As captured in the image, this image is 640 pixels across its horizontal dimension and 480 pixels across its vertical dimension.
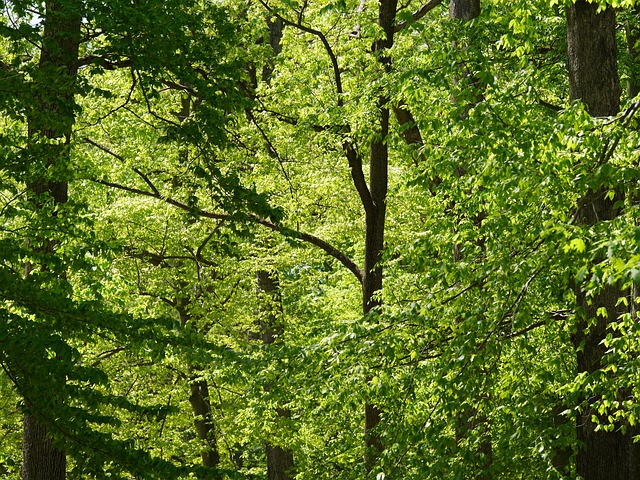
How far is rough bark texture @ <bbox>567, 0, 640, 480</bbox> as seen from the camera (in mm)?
8742

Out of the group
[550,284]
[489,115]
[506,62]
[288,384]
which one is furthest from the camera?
[506,62]

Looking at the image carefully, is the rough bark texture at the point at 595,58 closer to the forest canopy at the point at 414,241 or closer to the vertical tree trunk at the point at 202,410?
the forest canopy at the point at 414,241

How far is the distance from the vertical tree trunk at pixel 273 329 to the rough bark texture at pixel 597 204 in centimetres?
1081

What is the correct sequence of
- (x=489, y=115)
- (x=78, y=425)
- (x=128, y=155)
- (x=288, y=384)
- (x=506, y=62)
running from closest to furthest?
→ (x=78, y=425) < (x=489, y=115) < (x=288, y=384) < (x=506, y=62) < (x=128, y=155)

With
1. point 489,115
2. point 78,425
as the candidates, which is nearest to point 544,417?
point 489,115

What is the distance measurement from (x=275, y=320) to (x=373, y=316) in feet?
35.6

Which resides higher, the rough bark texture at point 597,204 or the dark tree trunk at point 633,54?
the dark tree trunk at point 633,54

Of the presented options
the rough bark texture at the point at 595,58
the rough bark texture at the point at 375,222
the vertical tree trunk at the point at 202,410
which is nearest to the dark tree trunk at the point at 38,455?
the rough bark texture at the point at 375,222

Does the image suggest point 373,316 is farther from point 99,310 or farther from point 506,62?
point 506,62

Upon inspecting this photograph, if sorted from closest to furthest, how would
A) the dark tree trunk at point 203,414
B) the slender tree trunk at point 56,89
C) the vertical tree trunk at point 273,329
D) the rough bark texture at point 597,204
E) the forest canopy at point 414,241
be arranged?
1. the forest canopy at point 414,241
2. the slender tree trunk at point 56,89
3. the rough bark texture at point 597,204
4. the vertical tree trunk at point 273,329
5. the dark tree trunk at point 203,414

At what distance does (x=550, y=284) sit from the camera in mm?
8820

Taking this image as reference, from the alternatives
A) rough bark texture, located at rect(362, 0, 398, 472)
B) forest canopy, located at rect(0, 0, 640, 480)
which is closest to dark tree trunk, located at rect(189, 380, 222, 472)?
forest canopy, located at rect(0, 0, 640, 480)

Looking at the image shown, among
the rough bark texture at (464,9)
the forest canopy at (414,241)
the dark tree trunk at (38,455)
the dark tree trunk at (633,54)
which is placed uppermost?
the rough bark texture at (464,9)

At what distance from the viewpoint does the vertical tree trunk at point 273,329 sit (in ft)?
63.2
